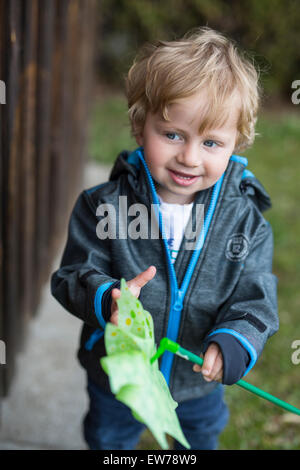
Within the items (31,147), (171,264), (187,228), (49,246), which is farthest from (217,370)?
(49,246)

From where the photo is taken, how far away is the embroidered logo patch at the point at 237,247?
170 cm

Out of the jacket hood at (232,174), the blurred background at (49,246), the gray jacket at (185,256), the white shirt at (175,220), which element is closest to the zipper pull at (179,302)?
the gray jacket at (185,256)

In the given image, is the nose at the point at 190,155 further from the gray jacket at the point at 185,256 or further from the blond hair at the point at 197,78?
the gray jacket at the point at 185,256

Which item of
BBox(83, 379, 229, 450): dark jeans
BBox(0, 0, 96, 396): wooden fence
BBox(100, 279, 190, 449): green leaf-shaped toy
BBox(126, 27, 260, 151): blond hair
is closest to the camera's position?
BBox(100, 279, 190, 449): green leaf-shaped toy

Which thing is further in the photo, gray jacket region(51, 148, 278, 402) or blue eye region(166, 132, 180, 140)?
gray jacket region(51, 148, 278, 402)

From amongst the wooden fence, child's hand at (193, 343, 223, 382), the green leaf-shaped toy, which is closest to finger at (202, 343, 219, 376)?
child's hand at (193, 343, 223, 382)

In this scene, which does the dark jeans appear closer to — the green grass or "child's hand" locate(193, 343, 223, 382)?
the green grass

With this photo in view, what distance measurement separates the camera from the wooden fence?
2139 millimetres

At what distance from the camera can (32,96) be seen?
2508 millimetres

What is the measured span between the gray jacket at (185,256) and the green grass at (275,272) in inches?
14.1

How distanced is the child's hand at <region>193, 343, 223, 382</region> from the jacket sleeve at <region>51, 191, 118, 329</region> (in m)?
0.30
